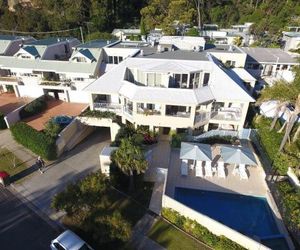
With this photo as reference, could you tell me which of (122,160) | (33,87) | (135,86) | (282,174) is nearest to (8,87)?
(33,87)

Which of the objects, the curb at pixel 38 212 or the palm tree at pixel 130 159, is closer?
the curb at pixel 38 212

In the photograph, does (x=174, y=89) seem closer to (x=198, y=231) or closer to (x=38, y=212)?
(x=198, y=231)

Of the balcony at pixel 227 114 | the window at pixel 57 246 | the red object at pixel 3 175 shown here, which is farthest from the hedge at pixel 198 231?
the red object at pixel 3 175

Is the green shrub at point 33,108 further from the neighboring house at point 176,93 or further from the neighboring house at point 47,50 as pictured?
the neighboring house at point 176,93

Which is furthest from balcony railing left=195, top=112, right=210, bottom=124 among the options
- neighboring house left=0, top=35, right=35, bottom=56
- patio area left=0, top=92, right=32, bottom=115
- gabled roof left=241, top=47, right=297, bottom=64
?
neighboring house left=0, top=35, right=35, bottom=56

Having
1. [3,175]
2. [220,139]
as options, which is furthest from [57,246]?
[220,139]

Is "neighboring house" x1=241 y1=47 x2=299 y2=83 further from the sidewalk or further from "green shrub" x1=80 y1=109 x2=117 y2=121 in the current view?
the sidewalk

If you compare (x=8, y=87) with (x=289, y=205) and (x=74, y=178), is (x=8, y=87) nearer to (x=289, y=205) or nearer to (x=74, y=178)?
(x=74, y=178)
